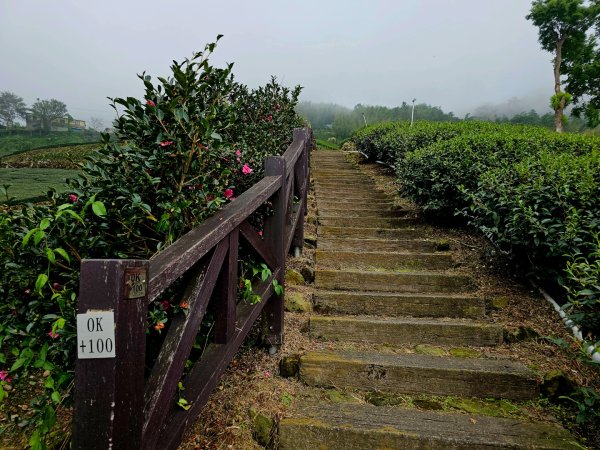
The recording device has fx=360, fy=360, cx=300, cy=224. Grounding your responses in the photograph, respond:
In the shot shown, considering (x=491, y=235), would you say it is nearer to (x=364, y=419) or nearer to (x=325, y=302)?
(x=325, y=302)

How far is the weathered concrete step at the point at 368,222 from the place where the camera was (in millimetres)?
4867

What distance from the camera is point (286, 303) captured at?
317cm

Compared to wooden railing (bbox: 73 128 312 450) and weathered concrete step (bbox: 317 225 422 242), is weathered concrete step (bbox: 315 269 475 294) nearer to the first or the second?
weathered concrete step (bbox: 317 225 422 242)

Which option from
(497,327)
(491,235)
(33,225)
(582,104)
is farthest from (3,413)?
(582,104)

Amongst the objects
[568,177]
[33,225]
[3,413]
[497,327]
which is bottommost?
[3,413]

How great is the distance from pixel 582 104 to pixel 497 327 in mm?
31972

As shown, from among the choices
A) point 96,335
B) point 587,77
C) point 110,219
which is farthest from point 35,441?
point 587,77

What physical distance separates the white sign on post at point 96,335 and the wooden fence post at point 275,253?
1.64 metres

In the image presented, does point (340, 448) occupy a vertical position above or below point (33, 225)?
below

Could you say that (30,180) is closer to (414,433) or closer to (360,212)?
(414,433)

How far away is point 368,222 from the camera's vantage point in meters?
4.97

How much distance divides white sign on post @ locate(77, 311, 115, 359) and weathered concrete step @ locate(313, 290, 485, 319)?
7.95 feet

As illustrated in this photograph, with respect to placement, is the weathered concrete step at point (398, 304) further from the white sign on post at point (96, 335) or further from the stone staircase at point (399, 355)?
the white sign on post at point (96, 335)

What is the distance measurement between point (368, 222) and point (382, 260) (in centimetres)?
115
